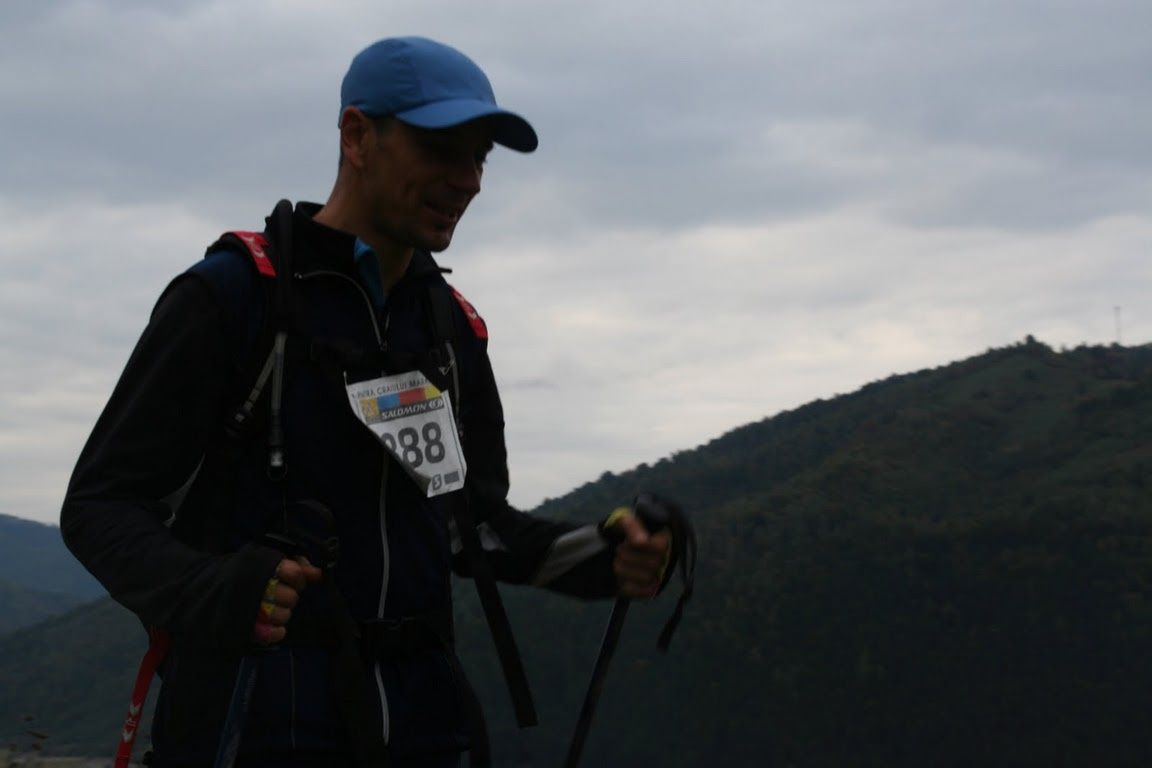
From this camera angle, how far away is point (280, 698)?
239 cm

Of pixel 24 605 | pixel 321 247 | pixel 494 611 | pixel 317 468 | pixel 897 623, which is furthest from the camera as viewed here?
pixel 24 605

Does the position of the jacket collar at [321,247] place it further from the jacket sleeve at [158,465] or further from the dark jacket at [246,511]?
the jacket sleeve at [158,465]

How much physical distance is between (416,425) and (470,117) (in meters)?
0.52

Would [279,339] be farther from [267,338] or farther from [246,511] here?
[246,511]

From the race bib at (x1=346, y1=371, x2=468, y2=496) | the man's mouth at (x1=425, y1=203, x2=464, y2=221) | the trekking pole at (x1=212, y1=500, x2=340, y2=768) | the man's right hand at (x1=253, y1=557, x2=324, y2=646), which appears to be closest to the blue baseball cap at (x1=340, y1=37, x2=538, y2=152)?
the man's mouth at (x1=425, y1=203, x2=464, y2=221)

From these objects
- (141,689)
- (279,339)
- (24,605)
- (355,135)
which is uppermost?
(24,605)

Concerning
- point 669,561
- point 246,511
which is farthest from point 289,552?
point 669,561

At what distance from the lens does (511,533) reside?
9.66ft

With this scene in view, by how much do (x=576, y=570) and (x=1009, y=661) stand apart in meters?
83.6

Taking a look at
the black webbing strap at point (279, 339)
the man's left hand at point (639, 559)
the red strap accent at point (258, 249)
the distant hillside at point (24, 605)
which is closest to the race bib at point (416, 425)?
the black webbing strap at point (279, 339)

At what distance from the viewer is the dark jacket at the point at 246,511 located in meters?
2.27

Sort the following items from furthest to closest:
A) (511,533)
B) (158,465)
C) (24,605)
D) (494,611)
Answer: (24,605) < (511,533) < (494,611) < (158,465)

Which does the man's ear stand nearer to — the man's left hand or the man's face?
the man's face

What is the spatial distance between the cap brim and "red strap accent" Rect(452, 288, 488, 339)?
390 millimetres
